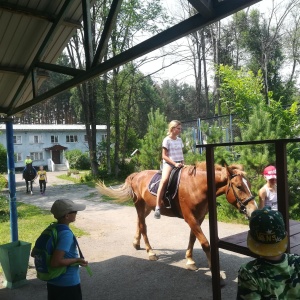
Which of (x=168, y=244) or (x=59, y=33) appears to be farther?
(x=168, y=244)

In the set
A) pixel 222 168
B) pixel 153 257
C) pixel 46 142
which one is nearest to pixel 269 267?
pixel 222 168

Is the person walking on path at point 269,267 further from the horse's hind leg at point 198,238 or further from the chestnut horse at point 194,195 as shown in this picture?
the horse's hind leg at point 198,238

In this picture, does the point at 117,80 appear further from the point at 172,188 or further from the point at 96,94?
the point at 172,188

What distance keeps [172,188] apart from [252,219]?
3778 millimetres

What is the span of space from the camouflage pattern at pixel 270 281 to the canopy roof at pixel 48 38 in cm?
148

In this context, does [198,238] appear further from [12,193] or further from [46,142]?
[46,142]

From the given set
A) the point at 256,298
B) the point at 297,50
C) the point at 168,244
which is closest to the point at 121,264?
the point at 168,244

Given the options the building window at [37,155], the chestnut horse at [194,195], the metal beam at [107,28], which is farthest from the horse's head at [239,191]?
the building window at [37,155]

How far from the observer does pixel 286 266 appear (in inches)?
70.4

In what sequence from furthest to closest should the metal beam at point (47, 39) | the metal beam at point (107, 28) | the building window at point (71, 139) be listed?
the building window at point (71, 139)
the metal beam at point (47, 39)
the metal beam at point (107, 28)

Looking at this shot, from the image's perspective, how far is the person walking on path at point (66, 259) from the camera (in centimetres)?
280

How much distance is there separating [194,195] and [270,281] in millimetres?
3443

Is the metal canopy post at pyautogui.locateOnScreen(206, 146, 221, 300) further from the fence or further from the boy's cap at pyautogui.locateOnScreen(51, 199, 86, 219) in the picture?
the fence

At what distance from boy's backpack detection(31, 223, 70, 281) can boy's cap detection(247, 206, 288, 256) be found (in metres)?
1.76
